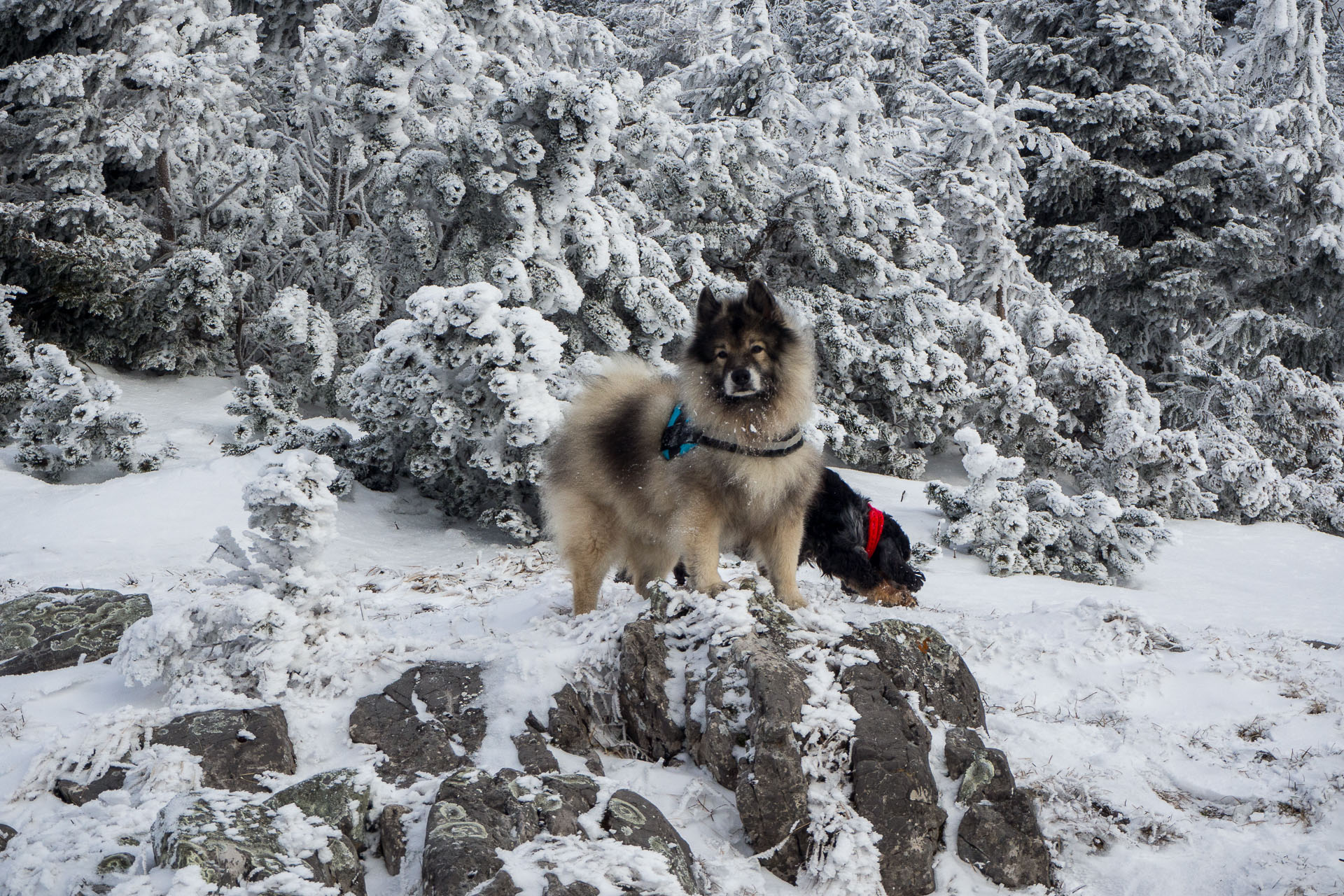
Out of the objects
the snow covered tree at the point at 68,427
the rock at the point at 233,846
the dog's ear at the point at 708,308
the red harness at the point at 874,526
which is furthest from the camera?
the snow covered tree at the point at 68,427

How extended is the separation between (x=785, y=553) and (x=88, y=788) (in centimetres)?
267

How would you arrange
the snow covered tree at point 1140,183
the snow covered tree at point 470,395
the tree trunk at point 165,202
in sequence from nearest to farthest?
the snow covered tree at point 470,395 → the tree trunk at point 165,202 → the snow covered tree at point 1140,183

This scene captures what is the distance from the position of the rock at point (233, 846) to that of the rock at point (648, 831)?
0.73 meters

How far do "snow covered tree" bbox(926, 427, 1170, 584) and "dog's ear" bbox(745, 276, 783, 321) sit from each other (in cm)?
468

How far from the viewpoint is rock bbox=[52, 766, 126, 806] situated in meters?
2.73

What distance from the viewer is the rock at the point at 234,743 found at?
2836 mm

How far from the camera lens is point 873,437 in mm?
10172

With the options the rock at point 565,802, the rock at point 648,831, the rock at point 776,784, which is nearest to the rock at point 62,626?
the rock at point 565,802

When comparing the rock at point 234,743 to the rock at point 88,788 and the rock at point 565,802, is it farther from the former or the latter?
the rock at point 565,802

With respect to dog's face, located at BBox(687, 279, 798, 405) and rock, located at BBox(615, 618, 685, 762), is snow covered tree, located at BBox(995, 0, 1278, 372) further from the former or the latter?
rock, located at BBox(615, 618, 685, 762)

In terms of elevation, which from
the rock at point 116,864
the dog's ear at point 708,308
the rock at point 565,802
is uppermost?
the dog's ear at point 708,308

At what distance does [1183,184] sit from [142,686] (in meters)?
16.5

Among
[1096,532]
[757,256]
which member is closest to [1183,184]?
[757,256]

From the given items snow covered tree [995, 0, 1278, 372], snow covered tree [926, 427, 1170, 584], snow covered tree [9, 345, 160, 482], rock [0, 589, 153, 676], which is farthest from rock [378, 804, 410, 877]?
snow covered tree [995, 0, 1278, 372]
